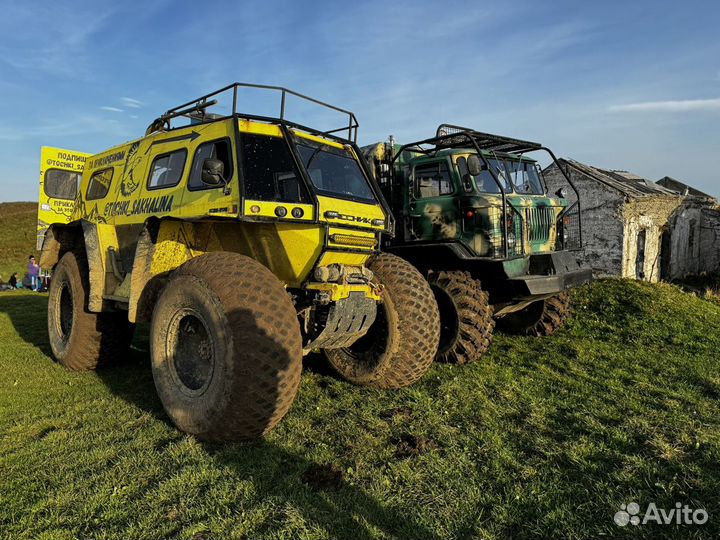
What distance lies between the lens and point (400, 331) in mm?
4965

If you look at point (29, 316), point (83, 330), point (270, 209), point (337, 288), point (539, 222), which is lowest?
point (29, 316)

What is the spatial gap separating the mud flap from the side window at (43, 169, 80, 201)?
30.6 ft

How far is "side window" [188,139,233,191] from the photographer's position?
14.5 ft

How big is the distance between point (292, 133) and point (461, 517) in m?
3.52

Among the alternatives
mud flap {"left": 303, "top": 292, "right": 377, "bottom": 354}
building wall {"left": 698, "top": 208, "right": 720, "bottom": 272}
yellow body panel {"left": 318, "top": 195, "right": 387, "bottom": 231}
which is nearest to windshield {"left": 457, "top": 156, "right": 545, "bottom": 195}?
yellow body panel {"left": 318, "top": 195, "right": 387, "bottom": 231}

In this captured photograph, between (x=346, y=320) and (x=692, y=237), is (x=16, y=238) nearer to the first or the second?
(x=346, y=320)

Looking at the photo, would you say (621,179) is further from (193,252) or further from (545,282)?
(193,252)

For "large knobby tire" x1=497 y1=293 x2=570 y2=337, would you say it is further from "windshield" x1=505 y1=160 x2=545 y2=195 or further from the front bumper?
"windshield" x1=505 y1=160 x2=545 y2=195

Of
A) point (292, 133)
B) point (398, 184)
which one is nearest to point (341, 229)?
point (292, 133)

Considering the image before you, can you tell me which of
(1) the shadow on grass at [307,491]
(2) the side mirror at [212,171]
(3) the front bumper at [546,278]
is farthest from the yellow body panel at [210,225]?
(3) the front bumper at [546,278]

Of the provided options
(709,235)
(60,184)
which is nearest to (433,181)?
(60,184)

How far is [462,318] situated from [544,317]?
7.48ft

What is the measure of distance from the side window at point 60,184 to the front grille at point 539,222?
9962 mm

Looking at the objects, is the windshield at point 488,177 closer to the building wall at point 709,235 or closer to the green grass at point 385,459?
the green grass at point 385,459
